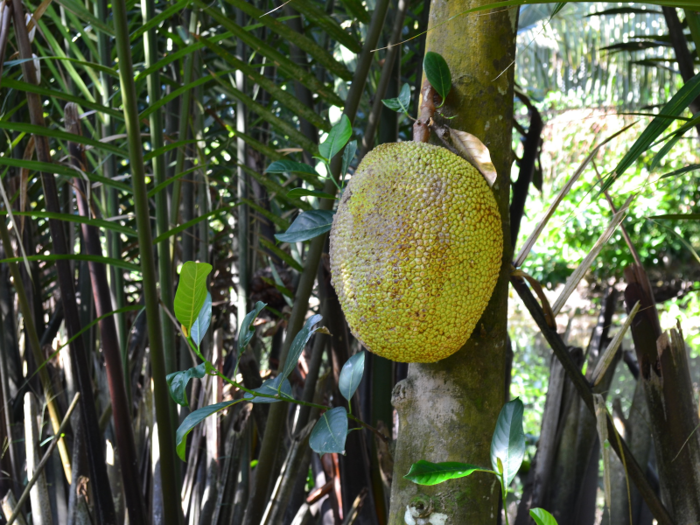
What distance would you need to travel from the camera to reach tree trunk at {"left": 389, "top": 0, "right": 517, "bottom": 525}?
1.36 feet

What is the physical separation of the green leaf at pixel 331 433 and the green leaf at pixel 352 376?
0.03 metres

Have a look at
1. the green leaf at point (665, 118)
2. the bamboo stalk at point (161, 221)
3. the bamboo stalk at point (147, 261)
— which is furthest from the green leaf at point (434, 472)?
the bamboo stalk at point (161, 221)

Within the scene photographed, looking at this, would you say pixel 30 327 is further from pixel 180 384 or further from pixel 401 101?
pixel 401 101

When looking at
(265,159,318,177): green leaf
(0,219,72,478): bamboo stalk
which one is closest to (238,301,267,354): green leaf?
(265,159,318,177): green leaf

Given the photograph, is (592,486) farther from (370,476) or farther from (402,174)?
(402,174)

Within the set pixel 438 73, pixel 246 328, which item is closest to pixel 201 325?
pixel 246 328

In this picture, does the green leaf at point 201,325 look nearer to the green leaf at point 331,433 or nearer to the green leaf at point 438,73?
the green leaf at point 331,433

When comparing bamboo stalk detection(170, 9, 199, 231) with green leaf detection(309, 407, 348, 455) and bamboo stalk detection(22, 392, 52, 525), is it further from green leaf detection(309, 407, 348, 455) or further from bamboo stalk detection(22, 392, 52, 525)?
green leaf detection(309, 407, 348, 455)

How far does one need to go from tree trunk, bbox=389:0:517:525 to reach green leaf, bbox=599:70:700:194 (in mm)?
84

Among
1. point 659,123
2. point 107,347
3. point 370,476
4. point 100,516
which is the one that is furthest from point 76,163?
point 659,123

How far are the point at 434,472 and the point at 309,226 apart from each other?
0.22 m

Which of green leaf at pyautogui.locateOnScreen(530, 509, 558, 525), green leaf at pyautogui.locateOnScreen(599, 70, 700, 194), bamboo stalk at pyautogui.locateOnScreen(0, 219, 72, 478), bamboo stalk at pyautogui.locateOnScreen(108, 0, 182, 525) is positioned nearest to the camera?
green leaf at pyautogui.locateOnScreen(530, 509, 558, 525)

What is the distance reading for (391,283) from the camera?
384 millimetres

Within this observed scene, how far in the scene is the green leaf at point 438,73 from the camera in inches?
16.4
